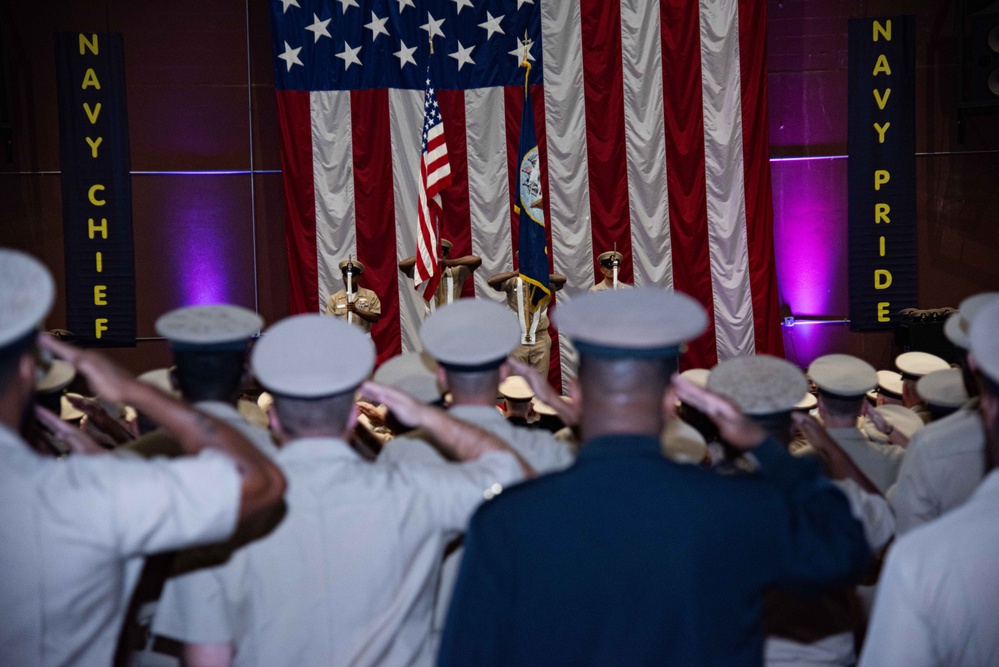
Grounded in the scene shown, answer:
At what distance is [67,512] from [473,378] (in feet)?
2.85

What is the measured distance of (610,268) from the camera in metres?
7.98

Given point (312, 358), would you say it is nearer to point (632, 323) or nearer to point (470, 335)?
point (470, 335)

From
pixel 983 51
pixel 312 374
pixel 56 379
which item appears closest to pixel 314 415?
pixel 312 374

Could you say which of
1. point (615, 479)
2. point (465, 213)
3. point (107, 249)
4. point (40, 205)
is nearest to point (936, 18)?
point (465, 213)

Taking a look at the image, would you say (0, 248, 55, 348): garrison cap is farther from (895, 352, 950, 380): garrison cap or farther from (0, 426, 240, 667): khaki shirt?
(895, 352, 950, 380): garrison cap

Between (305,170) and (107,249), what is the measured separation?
1799mm

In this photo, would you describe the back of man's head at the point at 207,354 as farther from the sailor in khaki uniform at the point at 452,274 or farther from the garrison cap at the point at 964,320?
the sailor in khaki uniform at the point at 452,274

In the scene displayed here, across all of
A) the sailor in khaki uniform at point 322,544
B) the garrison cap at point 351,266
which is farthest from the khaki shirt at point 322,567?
the garrison cap at point 351,266

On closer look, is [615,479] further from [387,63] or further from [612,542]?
[387,63]

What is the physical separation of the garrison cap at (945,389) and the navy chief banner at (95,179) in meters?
6.90

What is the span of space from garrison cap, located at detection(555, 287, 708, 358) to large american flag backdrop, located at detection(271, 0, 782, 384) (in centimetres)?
713

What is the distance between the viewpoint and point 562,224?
8523 millimetres

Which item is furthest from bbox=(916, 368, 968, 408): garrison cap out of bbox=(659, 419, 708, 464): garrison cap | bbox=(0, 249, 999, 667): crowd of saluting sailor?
bbox=(0, 249, 999, 667): crowd of saluting sailor

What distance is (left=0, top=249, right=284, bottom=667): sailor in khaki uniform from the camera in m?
1.21
